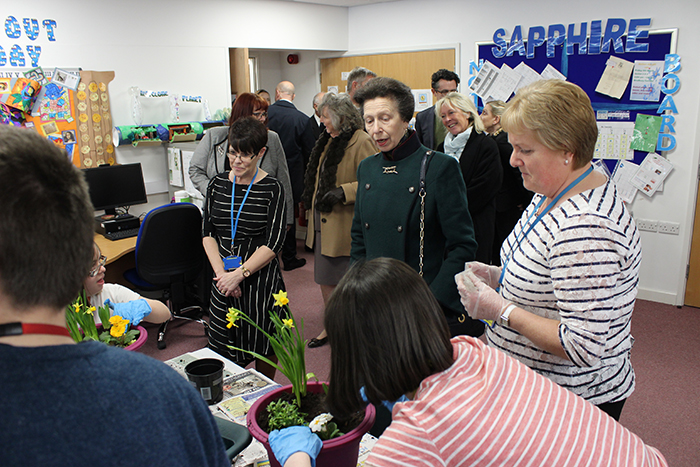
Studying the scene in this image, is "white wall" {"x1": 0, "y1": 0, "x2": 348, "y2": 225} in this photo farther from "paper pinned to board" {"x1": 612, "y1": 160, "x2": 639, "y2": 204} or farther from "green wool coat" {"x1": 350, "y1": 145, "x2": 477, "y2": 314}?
"paper pinned to board" {"x1": 612, "y1": 160, "x2": 639, "y2": 204}

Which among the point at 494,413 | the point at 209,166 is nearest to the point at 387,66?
the point at 209,166

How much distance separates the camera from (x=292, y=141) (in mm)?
4699

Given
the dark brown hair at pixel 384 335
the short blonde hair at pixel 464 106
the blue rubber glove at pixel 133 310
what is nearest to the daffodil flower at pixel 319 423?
the dark brown hair at pixel 384 335

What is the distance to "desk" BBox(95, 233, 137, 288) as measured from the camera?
3.21 m

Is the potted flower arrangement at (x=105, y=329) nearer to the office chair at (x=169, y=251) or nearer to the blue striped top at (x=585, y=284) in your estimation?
the blue striped top at (x=585, y=284)

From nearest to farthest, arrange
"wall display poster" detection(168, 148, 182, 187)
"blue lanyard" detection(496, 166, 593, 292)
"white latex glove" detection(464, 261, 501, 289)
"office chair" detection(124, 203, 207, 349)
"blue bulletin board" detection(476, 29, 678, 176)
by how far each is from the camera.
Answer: "blue lanyard" detection(496, 166, 593, 292), "white latex glove" detection(464, 261, 501, 289), "office chair" detection(124, 203, 207, 349), "blue bulletin board" detection(476, 29, 678, 176), "wall display poster" detection(168, 148, 182, 187)

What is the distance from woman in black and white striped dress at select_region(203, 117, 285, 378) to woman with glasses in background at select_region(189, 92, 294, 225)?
1.22 m

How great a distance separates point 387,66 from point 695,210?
3.10m

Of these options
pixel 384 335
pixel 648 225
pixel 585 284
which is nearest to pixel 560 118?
pixel 585 284

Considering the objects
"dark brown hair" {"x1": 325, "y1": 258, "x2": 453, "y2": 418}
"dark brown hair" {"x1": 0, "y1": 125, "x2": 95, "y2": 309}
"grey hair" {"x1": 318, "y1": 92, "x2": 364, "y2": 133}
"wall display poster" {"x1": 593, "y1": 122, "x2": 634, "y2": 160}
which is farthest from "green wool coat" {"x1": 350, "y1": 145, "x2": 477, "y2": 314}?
"wall display poster" {"x1": 593, "y1": 122, "x2": 634, "y2": 160}

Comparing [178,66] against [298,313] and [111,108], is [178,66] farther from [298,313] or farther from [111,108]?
[298,313]

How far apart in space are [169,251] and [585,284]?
281cm

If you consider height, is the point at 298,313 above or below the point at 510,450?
below

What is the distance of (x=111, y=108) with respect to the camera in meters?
4.13
